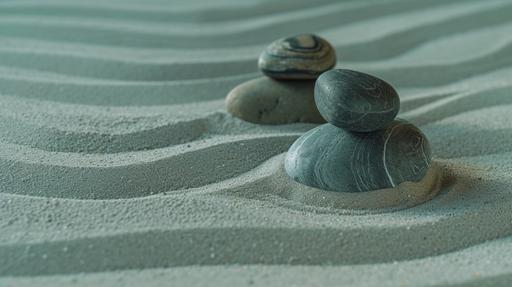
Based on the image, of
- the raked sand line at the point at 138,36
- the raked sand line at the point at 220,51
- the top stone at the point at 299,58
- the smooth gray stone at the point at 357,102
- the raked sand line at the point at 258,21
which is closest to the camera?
the smooth gray stone at the point at 357,102

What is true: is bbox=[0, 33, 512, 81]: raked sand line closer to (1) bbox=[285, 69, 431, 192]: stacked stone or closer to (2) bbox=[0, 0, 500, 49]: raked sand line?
(2) bbox=[0, 0, 500, 49]: raked sand line

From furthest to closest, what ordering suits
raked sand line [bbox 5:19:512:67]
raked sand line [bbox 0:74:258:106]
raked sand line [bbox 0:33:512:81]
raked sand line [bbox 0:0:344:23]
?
raked sand line [bbox 0:0:344:23] < raked sand line [bbox 5:19:512:67] < raked sand line [bbox 0:33:512:81] < raked sand line [bbox 0:74:258:106]

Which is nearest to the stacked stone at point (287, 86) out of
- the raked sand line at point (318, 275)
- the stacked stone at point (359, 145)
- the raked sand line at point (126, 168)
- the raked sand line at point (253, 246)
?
the raked sand line at point (126, 168)

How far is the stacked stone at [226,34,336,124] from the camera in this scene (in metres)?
1.77

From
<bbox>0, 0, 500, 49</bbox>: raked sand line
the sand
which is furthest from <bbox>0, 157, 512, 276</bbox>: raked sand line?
<bbox>0, 0, 500, 49</bbox>: raked sand line

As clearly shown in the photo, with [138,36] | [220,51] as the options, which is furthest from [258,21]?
[138,36]

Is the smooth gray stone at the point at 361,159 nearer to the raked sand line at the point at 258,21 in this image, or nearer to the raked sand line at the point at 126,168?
the raked sand line at the point at 126,168

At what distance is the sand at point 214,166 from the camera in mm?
1136

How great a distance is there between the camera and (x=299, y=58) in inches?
69.3

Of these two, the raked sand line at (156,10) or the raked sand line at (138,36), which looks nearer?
the raked sand line at (138,36)

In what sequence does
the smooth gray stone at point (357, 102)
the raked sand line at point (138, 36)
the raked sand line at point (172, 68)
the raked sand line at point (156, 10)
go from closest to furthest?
the smooth gray stone at point (357, 102)
the raked sand line at point (172, 68)
the raked sand line at point (138, 36)
the raked sand line at point (156, 10)

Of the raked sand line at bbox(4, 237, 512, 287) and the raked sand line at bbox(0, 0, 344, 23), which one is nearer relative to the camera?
the raked sand line at bbox(4, 237, 512, 287)

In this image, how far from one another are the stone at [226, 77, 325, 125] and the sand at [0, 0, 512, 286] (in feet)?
0.13

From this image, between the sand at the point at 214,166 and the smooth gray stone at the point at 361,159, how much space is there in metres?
0.03
